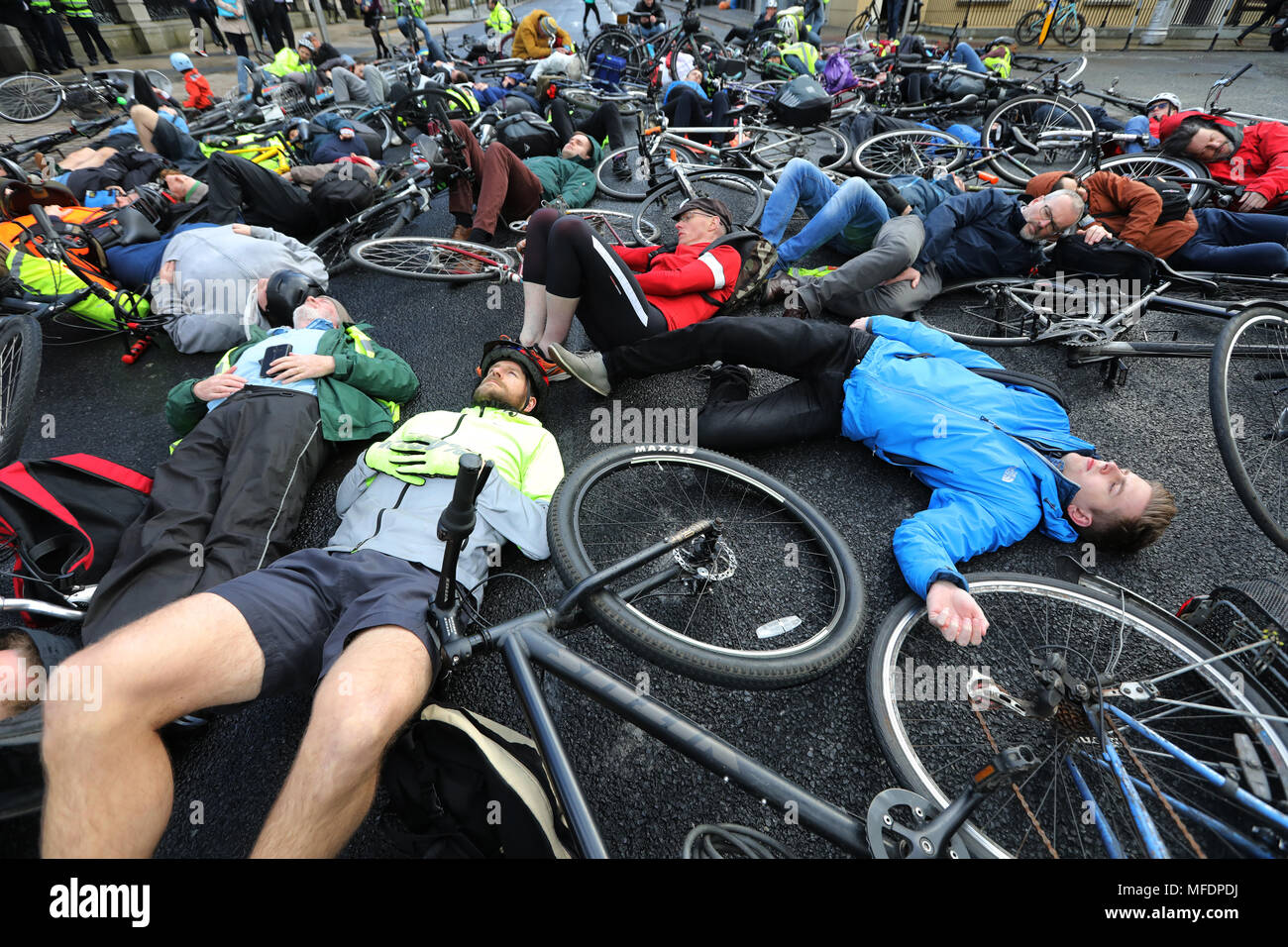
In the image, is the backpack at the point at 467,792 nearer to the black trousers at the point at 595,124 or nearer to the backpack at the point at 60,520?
the backpack at the point at 60,520

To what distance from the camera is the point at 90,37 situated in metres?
11.6

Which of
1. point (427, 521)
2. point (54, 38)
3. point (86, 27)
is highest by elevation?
point (86, 27)

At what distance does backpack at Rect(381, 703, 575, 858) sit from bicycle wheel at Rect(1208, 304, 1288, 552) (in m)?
2.77

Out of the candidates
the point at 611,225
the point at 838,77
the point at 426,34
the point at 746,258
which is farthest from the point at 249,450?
the point at 426,34

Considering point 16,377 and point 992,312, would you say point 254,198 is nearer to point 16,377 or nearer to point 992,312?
point 16,377


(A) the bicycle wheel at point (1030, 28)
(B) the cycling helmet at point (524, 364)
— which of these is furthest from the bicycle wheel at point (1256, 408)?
(A) the bicycle wheel at point (1030, 28)

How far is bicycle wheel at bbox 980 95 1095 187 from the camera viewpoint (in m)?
5.73

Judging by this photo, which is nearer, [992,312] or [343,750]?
A: [343,750]

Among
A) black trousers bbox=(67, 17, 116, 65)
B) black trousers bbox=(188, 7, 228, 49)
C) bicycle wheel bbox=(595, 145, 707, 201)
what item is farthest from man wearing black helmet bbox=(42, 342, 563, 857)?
black trousers bbox=(188, 7, 228, 49)

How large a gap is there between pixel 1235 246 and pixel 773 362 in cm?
438

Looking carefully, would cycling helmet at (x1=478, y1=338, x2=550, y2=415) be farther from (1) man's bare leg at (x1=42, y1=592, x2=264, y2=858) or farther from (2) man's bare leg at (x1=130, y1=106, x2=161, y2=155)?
(2) man's bare leg at (x1=130, y1=106, x2=161, y2=155)

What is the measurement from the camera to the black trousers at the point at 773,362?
2.77 metres

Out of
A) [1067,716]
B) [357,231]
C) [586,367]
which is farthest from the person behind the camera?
[357,231]

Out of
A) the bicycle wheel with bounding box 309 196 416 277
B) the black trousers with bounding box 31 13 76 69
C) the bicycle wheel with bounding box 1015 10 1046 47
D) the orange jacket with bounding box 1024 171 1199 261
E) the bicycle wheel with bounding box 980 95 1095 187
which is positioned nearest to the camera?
the orange jacket with bounding box 1024 171 1199 261
